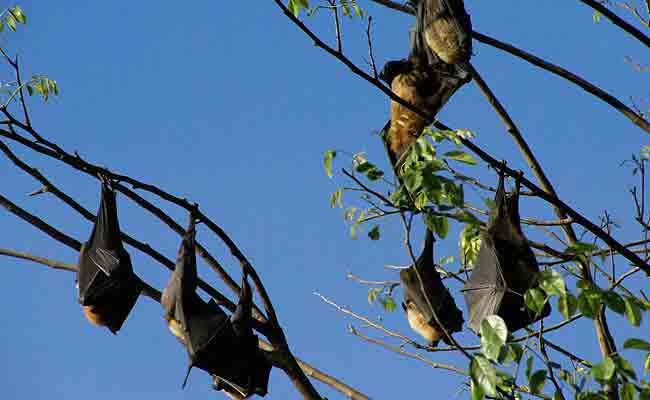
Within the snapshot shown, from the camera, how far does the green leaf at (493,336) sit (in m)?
3.52

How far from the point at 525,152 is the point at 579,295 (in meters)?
2.55

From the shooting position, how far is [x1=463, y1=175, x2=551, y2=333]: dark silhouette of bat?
574 cm

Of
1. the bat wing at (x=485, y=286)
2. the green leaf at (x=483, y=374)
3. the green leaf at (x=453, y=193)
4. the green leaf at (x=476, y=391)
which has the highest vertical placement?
the bat wing at (x=485, y=286)

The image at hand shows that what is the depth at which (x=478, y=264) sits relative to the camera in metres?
5.95

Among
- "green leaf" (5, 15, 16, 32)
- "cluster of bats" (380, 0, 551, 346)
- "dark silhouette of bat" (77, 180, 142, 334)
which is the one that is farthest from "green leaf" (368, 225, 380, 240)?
"green leaf" (5, 15, 16, 32)

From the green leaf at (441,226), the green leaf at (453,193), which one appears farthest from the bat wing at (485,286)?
the green leaf at (453,193)

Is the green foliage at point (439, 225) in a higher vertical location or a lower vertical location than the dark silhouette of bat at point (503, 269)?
lower

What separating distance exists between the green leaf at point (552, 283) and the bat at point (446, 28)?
254 cm

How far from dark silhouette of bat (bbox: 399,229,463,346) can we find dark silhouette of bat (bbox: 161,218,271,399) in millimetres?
1325

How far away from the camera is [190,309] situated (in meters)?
5.82

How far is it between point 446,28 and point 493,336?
10.2ft

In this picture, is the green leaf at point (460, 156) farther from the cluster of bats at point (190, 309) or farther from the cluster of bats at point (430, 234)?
the cluster of bats at point (190, 309)

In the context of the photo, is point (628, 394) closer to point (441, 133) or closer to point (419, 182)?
point (419, 182)

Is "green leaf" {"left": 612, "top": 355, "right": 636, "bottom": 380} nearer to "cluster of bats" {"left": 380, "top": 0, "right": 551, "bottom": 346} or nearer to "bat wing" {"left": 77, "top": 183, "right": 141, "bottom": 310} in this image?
"cluster of bats" {"left": 380, "top": 0, "right": 551, "bottom": 346}
